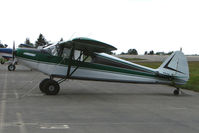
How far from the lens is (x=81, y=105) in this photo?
8.68 meters

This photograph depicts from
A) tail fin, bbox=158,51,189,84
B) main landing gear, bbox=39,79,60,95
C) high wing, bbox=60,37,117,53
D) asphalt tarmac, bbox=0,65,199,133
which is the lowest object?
asphalt tarmac, bbox=0,65,199,133

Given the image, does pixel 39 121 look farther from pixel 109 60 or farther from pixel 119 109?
pixel 109 60

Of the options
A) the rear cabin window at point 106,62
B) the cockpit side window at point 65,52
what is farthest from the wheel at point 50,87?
the rear cabin window at point 106,62

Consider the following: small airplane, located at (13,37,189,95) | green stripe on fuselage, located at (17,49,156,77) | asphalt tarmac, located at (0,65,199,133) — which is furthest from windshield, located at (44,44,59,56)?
asphalt tarmac, located at (0,65,199,133)

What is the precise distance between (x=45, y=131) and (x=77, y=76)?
20.0ft

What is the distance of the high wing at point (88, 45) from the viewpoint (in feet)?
32.0

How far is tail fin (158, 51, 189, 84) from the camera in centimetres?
1238

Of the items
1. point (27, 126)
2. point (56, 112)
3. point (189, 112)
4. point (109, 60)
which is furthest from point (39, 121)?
point (109, 60)

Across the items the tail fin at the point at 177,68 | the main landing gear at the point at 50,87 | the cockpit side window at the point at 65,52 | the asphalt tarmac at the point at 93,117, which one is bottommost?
the asphalt tarmac at the point at 93,117

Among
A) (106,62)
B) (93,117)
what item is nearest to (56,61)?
(106,62)

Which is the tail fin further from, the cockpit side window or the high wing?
the cockpit side window

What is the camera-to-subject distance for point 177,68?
1239cm

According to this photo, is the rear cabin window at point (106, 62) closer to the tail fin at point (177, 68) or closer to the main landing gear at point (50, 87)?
the tail fin at point (177, 68)

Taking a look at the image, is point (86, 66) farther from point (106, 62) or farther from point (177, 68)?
point (177, 68)
